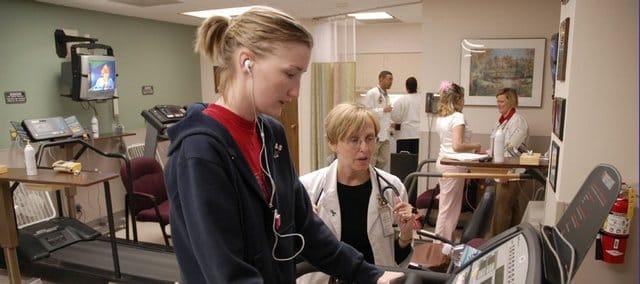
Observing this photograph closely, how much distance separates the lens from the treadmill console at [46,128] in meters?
3.88

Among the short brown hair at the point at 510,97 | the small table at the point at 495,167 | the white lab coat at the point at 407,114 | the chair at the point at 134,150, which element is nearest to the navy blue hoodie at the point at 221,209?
the small table at the point at 495,167

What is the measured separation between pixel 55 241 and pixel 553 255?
377 centimetres

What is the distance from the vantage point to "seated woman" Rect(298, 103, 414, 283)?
167 cm

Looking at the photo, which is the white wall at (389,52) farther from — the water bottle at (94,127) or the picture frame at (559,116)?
the picture frame at (559,116)

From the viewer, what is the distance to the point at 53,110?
449 cm

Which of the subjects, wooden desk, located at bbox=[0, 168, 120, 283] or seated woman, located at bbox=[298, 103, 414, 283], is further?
wooden desk, located at bbox=[0, 168, 120, 283]

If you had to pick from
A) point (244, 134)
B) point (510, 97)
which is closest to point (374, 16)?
point (510, 97)

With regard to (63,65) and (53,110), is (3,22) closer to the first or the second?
(63,65)

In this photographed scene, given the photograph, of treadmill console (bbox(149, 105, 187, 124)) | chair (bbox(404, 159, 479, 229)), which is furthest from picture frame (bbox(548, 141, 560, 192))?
treadmill console (bbox(149, 105, 187, 124))

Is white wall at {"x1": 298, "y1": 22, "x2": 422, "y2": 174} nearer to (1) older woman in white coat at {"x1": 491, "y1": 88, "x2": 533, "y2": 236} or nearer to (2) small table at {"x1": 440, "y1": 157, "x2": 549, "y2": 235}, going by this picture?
(1) older woman in white coat at {"x1": 491, "y1": 88, "x2": 533, "y2": 236}

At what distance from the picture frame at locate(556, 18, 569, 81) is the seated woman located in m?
1.21

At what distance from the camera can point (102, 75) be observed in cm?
453

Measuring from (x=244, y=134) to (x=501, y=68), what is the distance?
4020 millimetres

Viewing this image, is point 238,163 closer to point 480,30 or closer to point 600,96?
point 600,96
